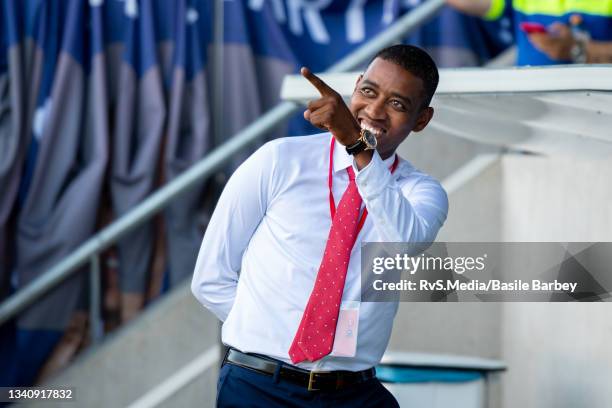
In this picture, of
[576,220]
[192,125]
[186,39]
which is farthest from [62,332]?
[576,220]

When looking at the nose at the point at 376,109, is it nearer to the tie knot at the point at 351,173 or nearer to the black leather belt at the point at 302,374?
the tie knot at the point at 351,173

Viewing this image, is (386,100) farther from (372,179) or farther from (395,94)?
(372,179)

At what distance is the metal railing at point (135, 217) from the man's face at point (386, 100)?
8.41ft

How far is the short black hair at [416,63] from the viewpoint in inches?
126

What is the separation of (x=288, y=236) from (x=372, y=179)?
1.33 ft

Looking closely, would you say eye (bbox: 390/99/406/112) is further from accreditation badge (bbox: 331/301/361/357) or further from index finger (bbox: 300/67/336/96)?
accreditation badge (bbox: 331/301/361/357)

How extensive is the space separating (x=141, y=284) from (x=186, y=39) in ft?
4.36

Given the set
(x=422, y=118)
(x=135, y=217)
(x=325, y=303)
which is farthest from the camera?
(x=135, y=217)

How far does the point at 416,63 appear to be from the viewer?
3211 millimetres

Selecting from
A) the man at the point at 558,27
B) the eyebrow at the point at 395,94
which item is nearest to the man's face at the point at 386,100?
the eyebrow at the point at 395,94

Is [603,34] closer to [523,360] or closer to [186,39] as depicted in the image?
[523,360]

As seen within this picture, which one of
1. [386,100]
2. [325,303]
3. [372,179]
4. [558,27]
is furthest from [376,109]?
[558,27]

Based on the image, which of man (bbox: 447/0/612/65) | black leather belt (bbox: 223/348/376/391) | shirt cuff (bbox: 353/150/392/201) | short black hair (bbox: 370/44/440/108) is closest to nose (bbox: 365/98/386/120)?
short black hair (bbox: 370/44/440/108)

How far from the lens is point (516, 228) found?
5637mm
